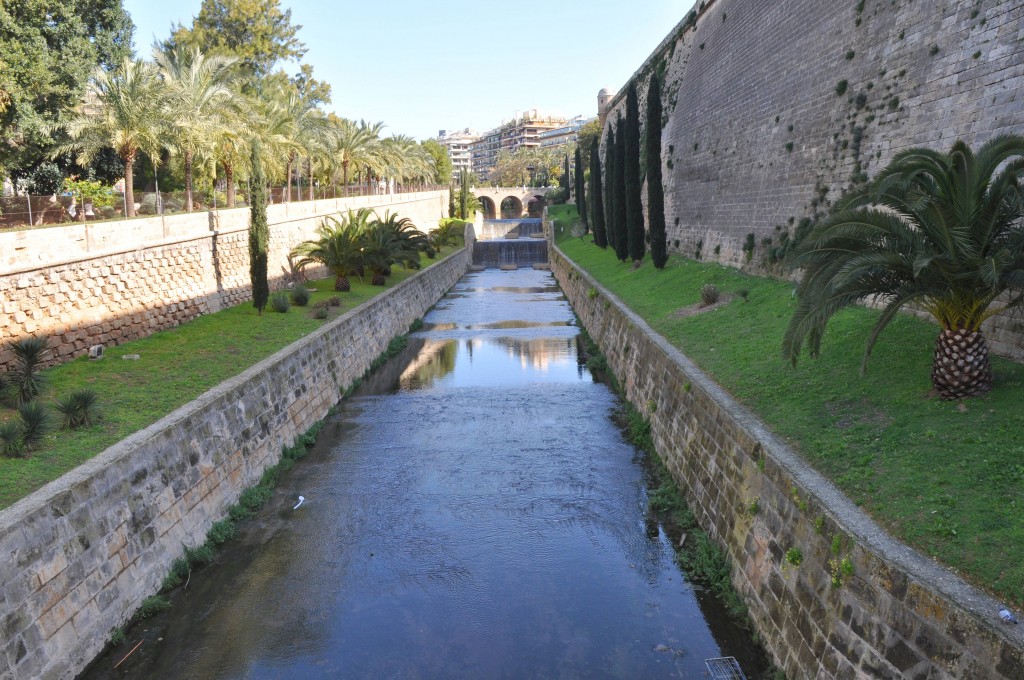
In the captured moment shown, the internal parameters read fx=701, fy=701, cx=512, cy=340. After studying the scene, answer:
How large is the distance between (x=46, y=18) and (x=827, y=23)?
2613cm

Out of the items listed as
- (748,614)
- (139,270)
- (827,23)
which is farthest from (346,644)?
(827,23)

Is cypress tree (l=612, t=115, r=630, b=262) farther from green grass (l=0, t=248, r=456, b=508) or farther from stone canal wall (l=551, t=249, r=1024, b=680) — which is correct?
stone canal wall (l=551, t=249, r=1024, b=680)

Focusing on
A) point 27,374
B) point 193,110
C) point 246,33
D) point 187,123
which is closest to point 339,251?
point 187,123

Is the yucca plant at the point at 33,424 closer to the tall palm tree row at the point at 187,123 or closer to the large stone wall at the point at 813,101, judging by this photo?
the large stone wall at the point at 813,101

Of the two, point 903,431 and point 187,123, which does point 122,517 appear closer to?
point 903,431

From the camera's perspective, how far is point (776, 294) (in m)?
15.7

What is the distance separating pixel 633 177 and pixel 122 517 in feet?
A: 74.4

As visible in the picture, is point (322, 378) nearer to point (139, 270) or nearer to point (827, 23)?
point (139, 270)

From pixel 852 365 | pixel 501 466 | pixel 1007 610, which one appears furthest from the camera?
pixel 501 466

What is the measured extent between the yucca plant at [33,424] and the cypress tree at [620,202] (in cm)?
2334

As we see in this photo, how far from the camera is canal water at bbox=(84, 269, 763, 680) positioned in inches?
291

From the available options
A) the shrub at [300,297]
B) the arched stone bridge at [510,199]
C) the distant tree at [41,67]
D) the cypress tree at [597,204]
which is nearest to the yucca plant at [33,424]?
the shrub at [300,297]

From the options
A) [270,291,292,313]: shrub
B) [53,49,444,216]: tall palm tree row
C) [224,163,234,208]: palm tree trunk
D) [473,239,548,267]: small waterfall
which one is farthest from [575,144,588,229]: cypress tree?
[270,291,292,313]: shrub

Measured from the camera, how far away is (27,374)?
10.3m
